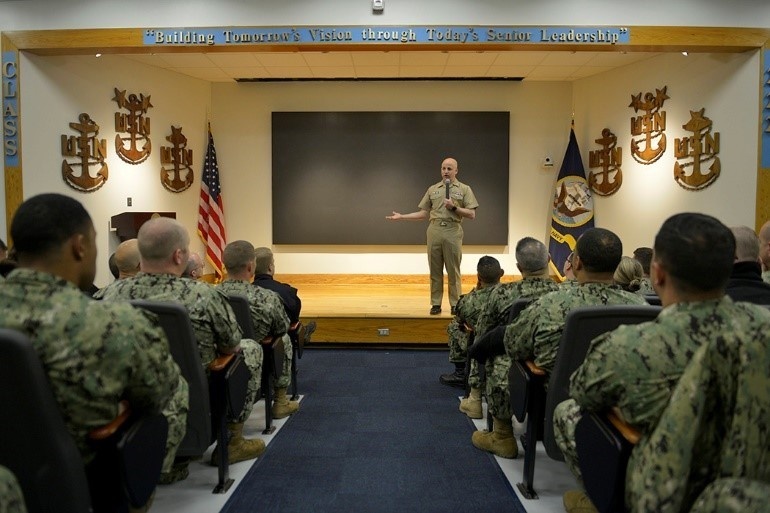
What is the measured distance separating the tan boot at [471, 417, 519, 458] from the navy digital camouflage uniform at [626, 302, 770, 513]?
168cm

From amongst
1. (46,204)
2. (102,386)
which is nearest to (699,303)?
(102,386)

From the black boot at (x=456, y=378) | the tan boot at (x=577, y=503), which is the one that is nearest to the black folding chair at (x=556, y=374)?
the tan boot at (x=577, y=503)

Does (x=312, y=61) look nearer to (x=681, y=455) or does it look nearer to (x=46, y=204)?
(x=46, y=204)

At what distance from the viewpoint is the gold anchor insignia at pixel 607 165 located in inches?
275

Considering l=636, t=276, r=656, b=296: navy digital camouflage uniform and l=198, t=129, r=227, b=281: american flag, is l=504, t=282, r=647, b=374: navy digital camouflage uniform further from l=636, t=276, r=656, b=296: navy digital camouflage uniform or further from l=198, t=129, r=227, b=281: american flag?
l=198, t=129, r=227, b=281: american flag

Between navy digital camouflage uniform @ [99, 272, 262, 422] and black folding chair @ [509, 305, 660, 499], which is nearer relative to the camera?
black folding chair @ [509, 305, 660, 499]

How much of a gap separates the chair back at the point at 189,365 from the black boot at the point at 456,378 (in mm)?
2225

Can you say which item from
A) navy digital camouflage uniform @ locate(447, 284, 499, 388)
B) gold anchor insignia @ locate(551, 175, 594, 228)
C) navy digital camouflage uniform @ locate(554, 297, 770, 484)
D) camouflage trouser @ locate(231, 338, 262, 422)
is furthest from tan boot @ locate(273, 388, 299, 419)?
gold anchor insignia @ locate(551, 175, 594, 228)

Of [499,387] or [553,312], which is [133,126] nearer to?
[499,387]

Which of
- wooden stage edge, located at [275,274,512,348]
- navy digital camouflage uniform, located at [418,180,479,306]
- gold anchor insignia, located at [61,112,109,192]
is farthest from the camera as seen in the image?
navy digital camouflage uniform, located at [418,180,479,306]

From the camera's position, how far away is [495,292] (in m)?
2.92

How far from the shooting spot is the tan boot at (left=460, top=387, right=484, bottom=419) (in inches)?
136

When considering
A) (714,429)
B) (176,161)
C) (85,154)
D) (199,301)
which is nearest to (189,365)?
(199,301)

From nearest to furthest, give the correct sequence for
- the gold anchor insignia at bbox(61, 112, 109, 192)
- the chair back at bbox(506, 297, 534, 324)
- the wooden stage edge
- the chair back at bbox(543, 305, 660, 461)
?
1. the chair back at bbox(543, 305, 660, 461)
2. the chair back at bbox(506, 297, 534, 324)
3. the wooden stage edge
4. the gold anchor insignia at bbox(61, 112, 109, 192)
